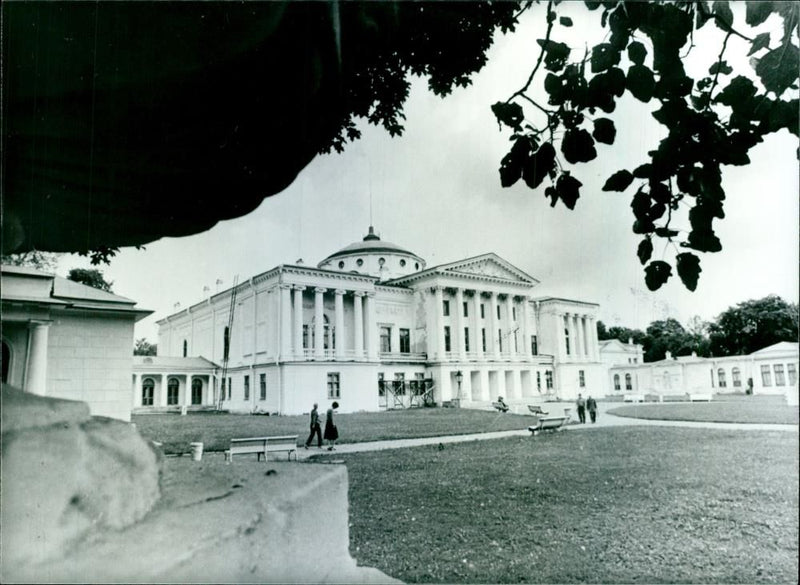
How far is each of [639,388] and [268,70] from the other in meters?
37.9

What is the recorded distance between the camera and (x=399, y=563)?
13.1ft

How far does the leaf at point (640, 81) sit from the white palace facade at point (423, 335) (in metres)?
7.02

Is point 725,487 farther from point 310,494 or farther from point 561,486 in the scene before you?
point 310,494

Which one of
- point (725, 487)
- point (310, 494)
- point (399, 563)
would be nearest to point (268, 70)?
point (310, 494)

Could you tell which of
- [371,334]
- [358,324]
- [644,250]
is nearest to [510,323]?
[371,334]

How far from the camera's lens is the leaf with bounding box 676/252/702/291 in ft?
6.09

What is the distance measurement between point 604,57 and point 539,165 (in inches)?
17.4

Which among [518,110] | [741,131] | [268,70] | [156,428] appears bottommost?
[156,428]

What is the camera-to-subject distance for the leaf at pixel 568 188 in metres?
2.08

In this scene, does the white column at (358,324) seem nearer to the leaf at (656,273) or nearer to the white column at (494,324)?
the white column at (494,324)

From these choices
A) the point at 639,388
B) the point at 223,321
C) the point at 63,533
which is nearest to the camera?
the point at 63,533

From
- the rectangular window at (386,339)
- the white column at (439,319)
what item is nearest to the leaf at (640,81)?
the rectangular window at (386,339)

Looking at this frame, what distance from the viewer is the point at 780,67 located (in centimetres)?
182

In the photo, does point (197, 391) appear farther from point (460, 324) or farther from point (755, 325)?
point (460, 324)
